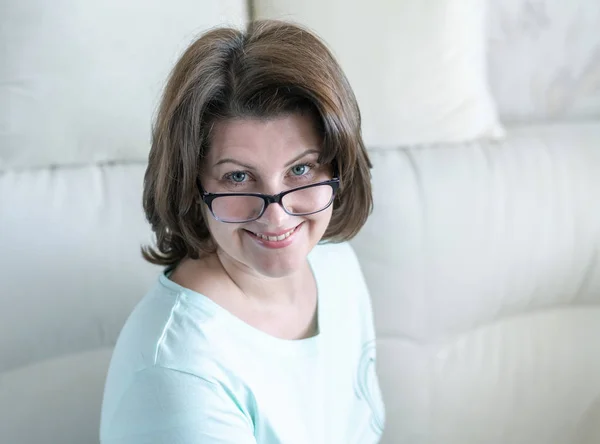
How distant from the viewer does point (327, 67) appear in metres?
0.89

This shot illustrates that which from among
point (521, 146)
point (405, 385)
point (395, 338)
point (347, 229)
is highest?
point (521, 146)

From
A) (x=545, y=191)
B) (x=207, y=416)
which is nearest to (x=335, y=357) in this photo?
(x=207, y=416)

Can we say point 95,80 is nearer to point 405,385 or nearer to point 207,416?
point 207,416

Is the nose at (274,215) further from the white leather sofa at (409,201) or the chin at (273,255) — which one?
the white leather sofa at (409,201)

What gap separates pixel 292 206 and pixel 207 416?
30 centimetres

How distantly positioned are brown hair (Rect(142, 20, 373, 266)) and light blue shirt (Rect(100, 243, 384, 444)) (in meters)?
0.16

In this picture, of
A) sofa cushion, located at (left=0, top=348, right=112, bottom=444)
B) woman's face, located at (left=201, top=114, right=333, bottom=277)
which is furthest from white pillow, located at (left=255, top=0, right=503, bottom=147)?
sofa cushion, located at (left=0, top=348, right=112, bottom=444)

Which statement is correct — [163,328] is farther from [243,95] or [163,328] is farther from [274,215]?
[243,95]

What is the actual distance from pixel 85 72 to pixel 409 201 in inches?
25.6

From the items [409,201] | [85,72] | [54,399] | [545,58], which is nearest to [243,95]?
[85,72]

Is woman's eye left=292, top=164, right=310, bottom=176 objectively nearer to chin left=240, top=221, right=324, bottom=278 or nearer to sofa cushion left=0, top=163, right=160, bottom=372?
chin left=240, top=221, right=324, bottom=278

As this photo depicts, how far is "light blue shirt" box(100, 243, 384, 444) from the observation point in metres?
0.85

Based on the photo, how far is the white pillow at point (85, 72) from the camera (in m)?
1.12

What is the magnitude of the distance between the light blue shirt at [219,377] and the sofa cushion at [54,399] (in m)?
0.32
